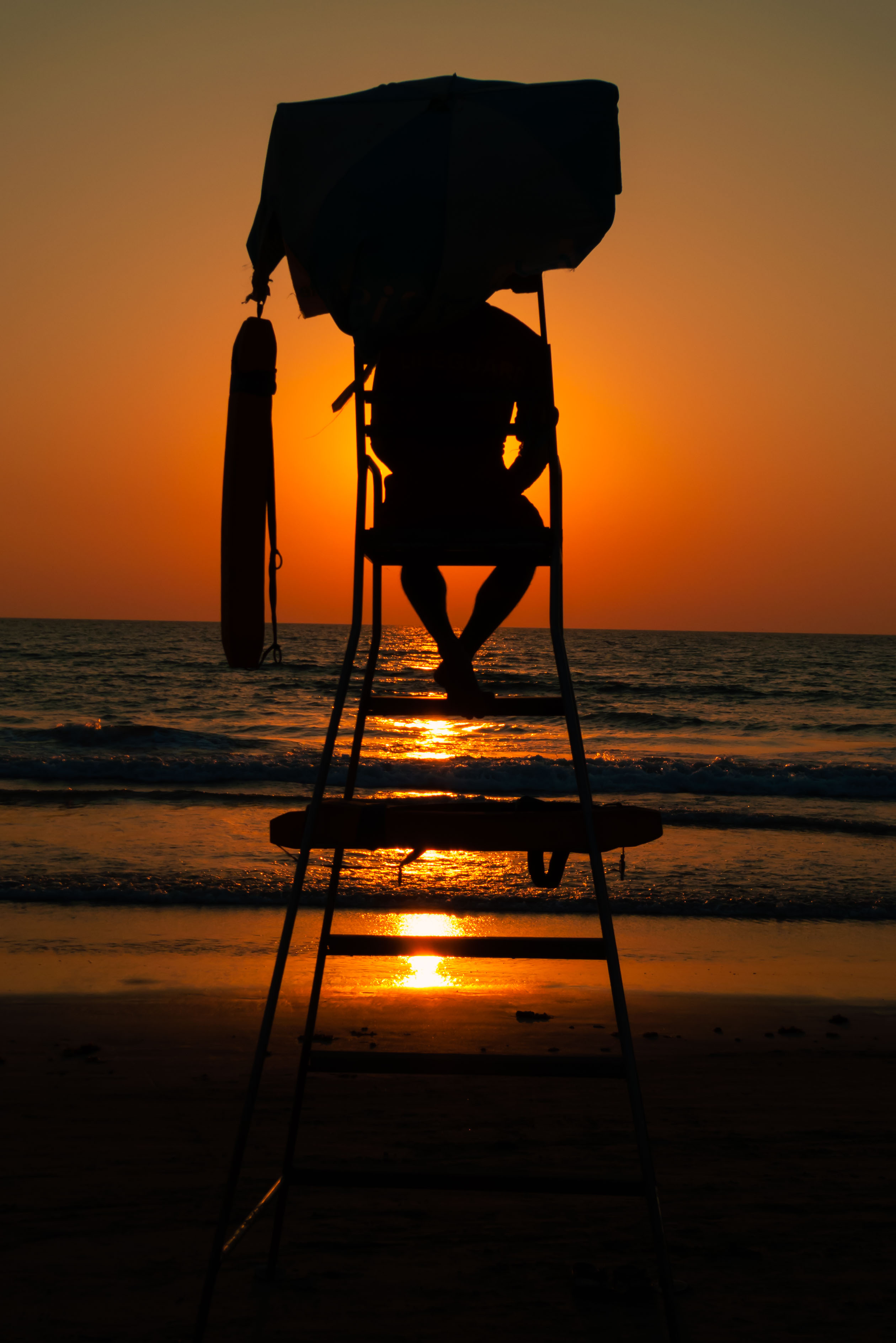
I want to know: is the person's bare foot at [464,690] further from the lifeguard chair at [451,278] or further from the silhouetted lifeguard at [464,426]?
the lifeguard chair at [451,278]

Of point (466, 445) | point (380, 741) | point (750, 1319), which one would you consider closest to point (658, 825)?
point (466, 445)

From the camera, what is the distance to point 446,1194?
3.22 m

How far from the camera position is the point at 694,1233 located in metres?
2.99

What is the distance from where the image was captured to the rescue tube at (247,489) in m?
2.17

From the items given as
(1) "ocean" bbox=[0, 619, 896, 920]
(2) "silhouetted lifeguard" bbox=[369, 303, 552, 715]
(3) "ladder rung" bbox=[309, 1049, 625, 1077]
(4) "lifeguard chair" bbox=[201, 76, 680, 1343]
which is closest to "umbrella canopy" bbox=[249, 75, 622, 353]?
(4) "lifeguard chair" bbox=[201, 76, 680, 1343]

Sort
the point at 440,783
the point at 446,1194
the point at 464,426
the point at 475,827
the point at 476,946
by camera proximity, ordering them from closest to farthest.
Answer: the point at 475,827 → the point at 476,946 → the point at 464,426 → the point at 446,1194 → the point at 440,783

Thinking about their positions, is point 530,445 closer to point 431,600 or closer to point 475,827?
point 431,600

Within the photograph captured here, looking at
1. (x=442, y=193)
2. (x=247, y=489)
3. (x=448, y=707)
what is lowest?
(x=448, y=707)

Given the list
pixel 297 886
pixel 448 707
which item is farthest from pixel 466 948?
pixel 448 707

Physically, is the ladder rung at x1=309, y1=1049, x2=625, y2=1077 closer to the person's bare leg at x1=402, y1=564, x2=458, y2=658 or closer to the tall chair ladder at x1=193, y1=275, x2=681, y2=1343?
the tall chair ladder at x1=193, y1=275, x2=681, y2=1343

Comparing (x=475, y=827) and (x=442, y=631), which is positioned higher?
(x=442, y=631)

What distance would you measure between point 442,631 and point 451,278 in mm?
806

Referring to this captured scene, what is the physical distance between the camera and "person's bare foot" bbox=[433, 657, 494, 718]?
7.34 feet

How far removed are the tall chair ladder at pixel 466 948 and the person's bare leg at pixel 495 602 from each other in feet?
0.57
